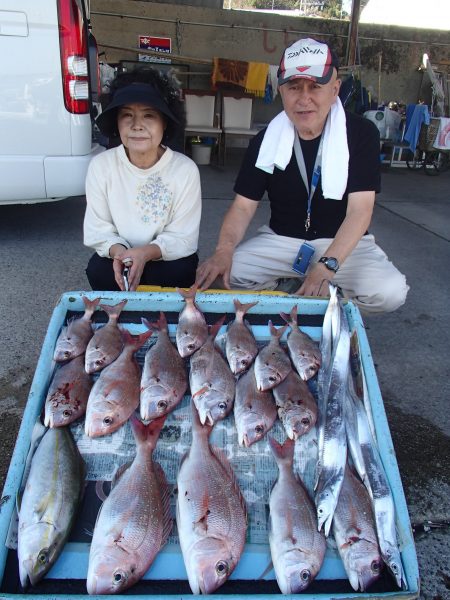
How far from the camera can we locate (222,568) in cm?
125

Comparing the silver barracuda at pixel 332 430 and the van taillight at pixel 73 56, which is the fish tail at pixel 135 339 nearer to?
the silver barracuda at pixel 332 430

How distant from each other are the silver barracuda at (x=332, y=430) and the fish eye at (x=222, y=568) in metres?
0.30

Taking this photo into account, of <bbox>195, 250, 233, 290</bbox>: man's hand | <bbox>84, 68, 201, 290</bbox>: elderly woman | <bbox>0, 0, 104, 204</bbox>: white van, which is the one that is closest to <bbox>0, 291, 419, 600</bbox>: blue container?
<bbox>195, 250, 233, 290</bbox>: man's hand

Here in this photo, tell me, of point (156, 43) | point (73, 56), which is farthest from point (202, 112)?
point (73, 56)

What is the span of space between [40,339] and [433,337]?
2751mm

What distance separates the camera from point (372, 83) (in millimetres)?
10875

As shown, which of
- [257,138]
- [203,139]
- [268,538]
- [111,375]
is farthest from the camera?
[203,139]

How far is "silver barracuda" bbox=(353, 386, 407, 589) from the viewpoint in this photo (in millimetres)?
1286

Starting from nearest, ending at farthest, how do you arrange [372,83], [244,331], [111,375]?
[111,375] < [244,331] < [372,83]

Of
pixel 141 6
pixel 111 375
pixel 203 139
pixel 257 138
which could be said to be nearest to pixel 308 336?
pixel 111 375

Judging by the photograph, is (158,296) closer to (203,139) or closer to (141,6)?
(203,139)

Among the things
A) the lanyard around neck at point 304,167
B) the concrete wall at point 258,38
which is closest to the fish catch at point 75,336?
the lanyard around neck at point 304,167

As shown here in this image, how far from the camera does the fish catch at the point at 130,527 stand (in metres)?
1.22

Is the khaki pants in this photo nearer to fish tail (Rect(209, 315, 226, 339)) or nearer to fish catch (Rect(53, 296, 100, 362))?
fish tail (Rect(209, 315, 226, 339))
